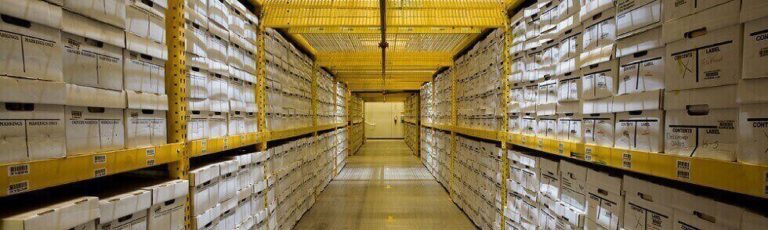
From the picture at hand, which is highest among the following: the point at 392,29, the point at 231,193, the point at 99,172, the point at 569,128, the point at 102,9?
the point at 392,29

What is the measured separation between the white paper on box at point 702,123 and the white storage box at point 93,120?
2.69 meters

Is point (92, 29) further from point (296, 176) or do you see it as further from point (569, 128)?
point (296, 176)

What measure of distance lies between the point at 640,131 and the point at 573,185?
866 millimetres

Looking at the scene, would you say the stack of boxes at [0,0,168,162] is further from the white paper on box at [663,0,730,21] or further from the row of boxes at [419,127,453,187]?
the row of boxes at [419,127,453,187]

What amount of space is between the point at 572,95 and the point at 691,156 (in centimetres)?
108

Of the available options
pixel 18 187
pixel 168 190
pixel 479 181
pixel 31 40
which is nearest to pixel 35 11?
pixel 31 40

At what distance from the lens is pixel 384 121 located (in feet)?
90.1

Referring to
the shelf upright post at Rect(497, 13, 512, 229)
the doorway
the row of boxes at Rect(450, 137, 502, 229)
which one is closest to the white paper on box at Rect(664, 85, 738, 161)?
the shelf upright post at Rect(497, 13, 512, 229)

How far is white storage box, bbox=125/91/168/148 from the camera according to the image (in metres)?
1.97

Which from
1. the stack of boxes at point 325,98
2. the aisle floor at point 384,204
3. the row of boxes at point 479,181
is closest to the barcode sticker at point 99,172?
the row of boxes at point 479,181

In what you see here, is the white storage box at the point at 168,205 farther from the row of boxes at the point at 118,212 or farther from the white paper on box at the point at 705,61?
the white paper on box at the point at 705,61

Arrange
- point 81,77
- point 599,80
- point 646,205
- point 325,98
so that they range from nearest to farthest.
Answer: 1. point 81,77
2. point 646,205
3. point 599,80
4. point 325,98

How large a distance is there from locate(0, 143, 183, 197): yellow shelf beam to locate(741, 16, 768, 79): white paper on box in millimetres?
2687

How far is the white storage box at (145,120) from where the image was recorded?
6.47 ft
